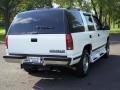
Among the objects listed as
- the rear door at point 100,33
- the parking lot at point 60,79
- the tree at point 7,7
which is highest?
the rear door at point 100,33

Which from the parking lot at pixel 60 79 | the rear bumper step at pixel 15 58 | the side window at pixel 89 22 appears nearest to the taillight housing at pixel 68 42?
the parking lot at pixel 60 79

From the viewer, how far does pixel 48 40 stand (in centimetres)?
819

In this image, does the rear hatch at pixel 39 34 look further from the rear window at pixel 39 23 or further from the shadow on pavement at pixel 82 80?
the shadow on pavement at pixel 82 80

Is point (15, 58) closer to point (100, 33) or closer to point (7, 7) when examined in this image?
point (100, 33)

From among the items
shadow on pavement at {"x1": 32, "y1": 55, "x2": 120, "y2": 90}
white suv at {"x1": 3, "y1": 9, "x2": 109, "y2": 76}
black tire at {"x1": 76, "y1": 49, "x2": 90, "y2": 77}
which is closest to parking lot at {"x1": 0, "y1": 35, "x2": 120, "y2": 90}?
shadow on pavement at {"x1": 32, "y1": 55, "x2": 120, "y2": 90}

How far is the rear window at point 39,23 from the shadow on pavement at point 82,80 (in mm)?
1378

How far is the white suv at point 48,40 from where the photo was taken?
8.12 m

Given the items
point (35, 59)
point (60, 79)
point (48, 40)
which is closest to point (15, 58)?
point (35, 59)

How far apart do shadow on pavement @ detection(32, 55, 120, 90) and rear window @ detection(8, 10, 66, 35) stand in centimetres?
138

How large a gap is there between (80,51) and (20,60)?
64.6 inches

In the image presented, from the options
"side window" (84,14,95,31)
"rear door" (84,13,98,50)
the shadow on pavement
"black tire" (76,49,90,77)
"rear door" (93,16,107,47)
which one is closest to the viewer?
the shadow on pavement

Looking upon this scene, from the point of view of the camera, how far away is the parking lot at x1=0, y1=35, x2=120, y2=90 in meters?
8.05

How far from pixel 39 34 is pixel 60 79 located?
5.02 feet

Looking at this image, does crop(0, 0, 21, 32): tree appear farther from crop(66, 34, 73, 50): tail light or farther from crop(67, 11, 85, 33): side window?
crop(66, 34, 73, 50): tail light
